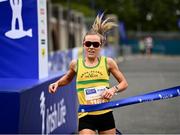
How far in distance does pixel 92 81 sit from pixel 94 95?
0.15 meters

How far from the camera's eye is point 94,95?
5797 mm

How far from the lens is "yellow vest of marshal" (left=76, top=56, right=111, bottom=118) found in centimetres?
577

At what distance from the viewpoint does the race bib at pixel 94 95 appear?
579cm

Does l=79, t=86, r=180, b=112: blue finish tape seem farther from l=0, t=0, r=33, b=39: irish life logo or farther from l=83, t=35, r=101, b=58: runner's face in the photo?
l=0, t=0, r=33, b=39: irish life logo

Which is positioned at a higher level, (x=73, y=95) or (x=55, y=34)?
(x=55, y=34)

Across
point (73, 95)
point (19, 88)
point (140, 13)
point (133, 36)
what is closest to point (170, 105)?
point (73, 95)

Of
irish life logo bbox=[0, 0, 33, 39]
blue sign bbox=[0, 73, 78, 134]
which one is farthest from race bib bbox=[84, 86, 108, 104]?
irish life logo bbox=[0, 0, 33, 39]

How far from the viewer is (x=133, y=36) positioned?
263ft

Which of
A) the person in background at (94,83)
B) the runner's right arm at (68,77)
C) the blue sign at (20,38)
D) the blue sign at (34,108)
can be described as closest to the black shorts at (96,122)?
the person in background at (94,83)

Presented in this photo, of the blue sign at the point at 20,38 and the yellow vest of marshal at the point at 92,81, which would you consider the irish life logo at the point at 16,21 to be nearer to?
the blue sign at the point at 20,38

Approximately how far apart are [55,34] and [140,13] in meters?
55.7

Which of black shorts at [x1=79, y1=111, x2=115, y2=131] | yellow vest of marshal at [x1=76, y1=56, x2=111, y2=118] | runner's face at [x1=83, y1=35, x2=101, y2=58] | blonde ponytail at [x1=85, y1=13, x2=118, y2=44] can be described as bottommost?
black shorts at [x1=79, y1=111, x2=115, y2=131]

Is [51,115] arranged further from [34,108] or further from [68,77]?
[68,77]

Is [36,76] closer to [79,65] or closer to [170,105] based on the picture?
[79,65]
